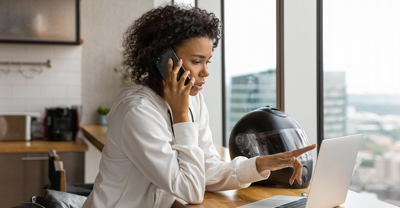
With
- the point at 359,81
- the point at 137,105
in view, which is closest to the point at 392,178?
the point at 359,81

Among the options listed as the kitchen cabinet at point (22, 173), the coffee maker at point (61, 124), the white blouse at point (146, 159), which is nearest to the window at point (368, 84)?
the white blouse at point (146, 159)

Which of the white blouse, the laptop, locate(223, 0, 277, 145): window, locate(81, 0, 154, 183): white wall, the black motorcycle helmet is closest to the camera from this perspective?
the laptop

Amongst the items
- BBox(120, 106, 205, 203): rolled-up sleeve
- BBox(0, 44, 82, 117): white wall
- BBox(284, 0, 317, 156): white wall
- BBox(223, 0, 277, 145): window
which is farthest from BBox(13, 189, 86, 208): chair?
BBox(0, 44, 82, 117): white wall

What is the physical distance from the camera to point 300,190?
4.21ft

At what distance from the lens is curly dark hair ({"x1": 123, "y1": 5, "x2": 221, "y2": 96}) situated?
1.16 meters

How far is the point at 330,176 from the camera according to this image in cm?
99

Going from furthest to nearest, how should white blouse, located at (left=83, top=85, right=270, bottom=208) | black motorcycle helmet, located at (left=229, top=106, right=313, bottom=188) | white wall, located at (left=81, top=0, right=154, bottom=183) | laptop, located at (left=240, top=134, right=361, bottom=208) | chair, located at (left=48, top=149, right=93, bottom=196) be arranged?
white wall, located at (left=81, top=0, right=154, bottom=183), chair, located at (left=48, top=149, right=93, bottom=196), black motorcycle helmet, located at (left=229, top=106, right=313, bottom=188), white blouse, located at (left=83, top=85, right=270, bottom=208), laptop, located at (left=240, top=134, right=361, bottom=208)

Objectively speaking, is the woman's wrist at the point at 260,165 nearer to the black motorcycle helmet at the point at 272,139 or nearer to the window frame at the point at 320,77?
the black motorcycle helmet at the point at 272,139

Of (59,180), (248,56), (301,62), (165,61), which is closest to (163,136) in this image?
(165,61)

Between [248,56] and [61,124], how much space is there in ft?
5.70

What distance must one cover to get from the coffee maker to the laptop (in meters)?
2.51

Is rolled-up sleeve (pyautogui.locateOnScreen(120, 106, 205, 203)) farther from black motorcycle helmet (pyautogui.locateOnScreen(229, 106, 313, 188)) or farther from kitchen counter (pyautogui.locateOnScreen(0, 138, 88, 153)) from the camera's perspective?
kitchen counter (pyautogui.locateOnScreen(0, 138, 88, 153))

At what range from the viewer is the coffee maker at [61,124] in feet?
10.6

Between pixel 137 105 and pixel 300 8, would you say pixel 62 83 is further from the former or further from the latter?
pixel 137 105
